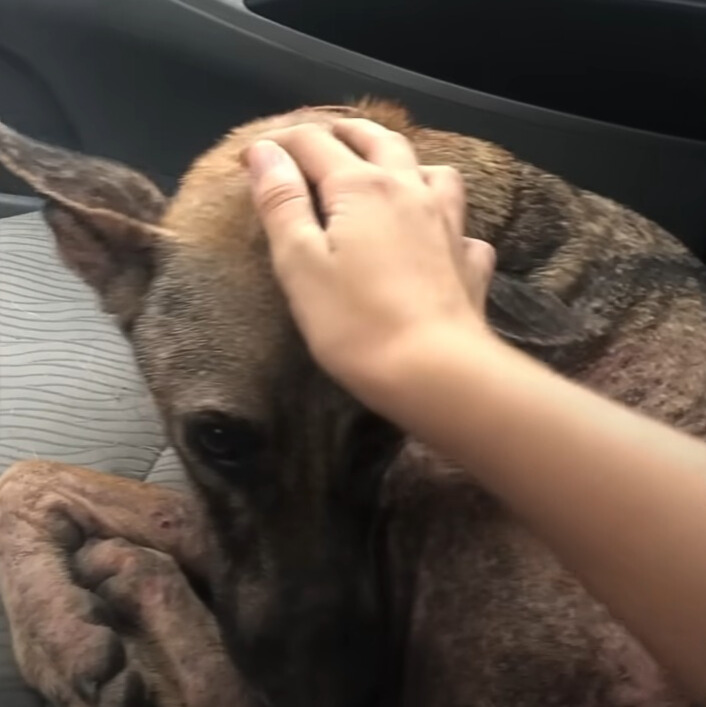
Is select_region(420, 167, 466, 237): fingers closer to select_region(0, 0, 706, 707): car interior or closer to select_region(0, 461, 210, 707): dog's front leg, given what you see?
select_region(0, 461, 210, 707): dog's front leg

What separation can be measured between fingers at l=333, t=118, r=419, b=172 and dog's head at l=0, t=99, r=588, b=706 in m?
0.15

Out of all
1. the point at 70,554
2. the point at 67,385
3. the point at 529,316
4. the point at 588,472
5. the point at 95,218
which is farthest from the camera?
the point at 67,385

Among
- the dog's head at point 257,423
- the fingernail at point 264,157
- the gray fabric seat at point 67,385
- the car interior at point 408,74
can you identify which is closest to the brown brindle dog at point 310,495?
the dog's head at point 257,423

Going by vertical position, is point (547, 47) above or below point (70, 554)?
above

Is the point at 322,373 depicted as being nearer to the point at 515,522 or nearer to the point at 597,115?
the point at 515,522

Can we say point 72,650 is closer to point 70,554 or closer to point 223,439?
point 70,554

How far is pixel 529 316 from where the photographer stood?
126 cm

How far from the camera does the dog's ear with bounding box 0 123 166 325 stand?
1.37 m

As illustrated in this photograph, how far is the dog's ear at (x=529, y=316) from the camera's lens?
4.07 feet

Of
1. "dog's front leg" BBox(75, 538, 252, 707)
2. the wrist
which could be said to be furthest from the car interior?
the wrist

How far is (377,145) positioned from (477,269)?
154mm

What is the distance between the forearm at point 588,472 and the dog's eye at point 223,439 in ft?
1.08

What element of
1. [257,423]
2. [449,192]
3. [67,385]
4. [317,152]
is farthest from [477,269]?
[67,385]

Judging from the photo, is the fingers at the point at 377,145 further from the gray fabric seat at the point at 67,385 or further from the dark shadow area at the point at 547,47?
the dark shadow area at the point at 547,47
